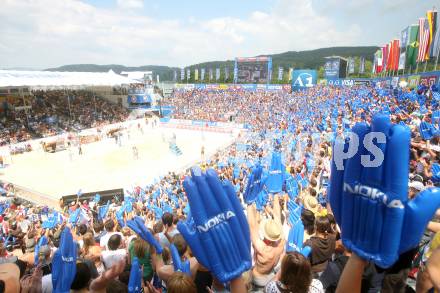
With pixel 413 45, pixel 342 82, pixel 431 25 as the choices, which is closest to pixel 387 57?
pixel 342 82

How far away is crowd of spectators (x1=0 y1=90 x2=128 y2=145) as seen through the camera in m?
29.3

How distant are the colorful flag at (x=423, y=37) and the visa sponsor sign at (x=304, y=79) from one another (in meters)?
19.4

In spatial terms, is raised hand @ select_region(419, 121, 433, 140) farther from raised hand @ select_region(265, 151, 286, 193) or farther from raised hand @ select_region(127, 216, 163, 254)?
raised hand @ select_region(127, 216, 163, 254)

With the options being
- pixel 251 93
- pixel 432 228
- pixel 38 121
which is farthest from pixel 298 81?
pixel 432 228

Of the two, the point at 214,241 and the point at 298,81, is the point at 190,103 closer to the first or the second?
the point at 298,81

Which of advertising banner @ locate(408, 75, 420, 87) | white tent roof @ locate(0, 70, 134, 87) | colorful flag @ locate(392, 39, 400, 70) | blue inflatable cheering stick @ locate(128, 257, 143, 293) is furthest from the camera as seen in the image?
colorful flag @ locate(392, 39, 400, 70)

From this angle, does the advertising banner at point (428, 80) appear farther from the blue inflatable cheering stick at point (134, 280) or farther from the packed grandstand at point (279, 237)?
the blue inflatable cheering stick at point (134, 280)

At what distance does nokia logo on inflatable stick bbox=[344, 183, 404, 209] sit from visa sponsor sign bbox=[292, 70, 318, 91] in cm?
4373

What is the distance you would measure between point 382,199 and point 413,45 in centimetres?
2984

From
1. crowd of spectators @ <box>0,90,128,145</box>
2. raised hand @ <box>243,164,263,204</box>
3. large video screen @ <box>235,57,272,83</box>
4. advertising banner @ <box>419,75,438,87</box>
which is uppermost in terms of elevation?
large video screen @ <box>235,57,272,83</box>

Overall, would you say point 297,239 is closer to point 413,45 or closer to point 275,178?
point 275,178

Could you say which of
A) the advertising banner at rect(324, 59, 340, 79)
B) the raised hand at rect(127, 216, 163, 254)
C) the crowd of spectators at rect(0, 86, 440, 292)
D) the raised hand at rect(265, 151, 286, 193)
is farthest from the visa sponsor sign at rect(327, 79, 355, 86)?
the raised hand at rect(127, 216, 163, 254)

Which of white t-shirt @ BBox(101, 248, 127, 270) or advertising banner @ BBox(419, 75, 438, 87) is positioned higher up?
advertising banner @ BBox(419, 75, 438, 87)

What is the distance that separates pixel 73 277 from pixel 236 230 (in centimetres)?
183
